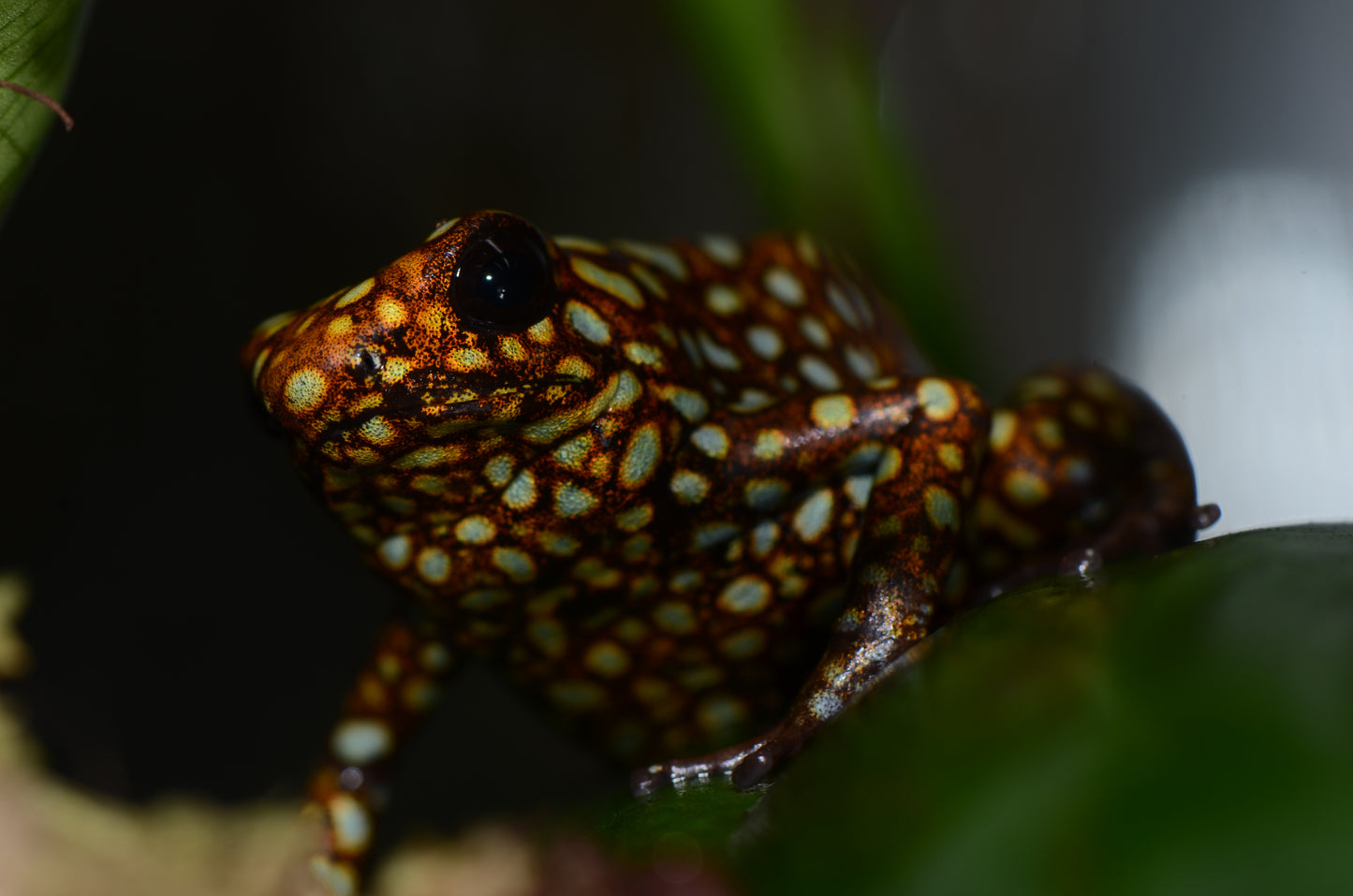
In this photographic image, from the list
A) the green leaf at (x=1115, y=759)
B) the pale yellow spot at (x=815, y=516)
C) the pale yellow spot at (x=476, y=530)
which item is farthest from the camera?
the pale yellow spot at (x=815, y=516)

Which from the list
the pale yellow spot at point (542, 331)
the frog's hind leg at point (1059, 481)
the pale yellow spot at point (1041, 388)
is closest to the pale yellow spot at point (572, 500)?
the pale yellow spot at point (542, 331)

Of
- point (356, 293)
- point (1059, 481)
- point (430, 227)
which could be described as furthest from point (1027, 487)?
point (430, 227)

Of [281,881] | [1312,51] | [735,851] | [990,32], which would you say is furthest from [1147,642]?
[990,32]

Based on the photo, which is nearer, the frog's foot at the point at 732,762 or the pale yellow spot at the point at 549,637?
the frog's foot at the point at 732,762

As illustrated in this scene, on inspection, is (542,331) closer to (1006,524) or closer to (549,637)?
(549,637)

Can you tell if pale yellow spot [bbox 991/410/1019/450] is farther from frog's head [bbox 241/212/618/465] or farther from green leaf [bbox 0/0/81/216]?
green leaf [bbox 0/0/81/216]

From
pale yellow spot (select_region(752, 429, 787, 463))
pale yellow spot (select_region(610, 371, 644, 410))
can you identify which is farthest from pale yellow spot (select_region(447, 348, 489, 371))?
pale yellow spot (select_region(752, 429, 787, 463))

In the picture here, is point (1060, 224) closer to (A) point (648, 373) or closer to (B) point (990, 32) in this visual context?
(B) point (990, 32)

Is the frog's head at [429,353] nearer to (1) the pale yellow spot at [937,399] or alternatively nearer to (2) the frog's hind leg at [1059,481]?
(1) the pale yellow spot at [937,399]
